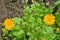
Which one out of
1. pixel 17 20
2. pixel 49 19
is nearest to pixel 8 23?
pixel 17 20

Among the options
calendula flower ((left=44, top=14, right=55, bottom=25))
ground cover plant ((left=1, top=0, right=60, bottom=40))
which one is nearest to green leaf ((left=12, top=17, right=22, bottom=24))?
ground cover plant ((left=1, top=0, right=60, bottom=40))

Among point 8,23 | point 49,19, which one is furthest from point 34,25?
point 8,23

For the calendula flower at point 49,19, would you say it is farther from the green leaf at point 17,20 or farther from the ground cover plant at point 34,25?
the green leaf at point 17,20

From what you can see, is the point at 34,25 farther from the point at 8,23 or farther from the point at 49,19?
the point at 8,23

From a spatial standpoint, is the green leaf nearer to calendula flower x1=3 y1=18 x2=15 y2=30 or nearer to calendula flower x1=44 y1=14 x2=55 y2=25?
calendula flower x1=3 y1=18 x2=15 y2=30

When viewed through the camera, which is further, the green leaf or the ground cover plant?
the green leaf

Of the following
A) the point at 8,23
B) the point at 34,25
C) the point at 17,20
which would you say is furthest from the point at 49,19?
the point at 8,23

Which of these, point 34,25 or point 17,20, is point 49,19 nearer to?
point 34,25

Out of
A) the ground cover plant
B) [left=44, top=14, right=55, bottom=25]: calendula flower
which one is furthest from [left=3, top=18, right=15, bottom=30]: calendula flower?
[left=44, top=14, right=55, bottom=25]: calendula flower

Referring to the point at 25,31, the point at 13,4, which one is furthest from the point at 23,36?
the point at 13,4
